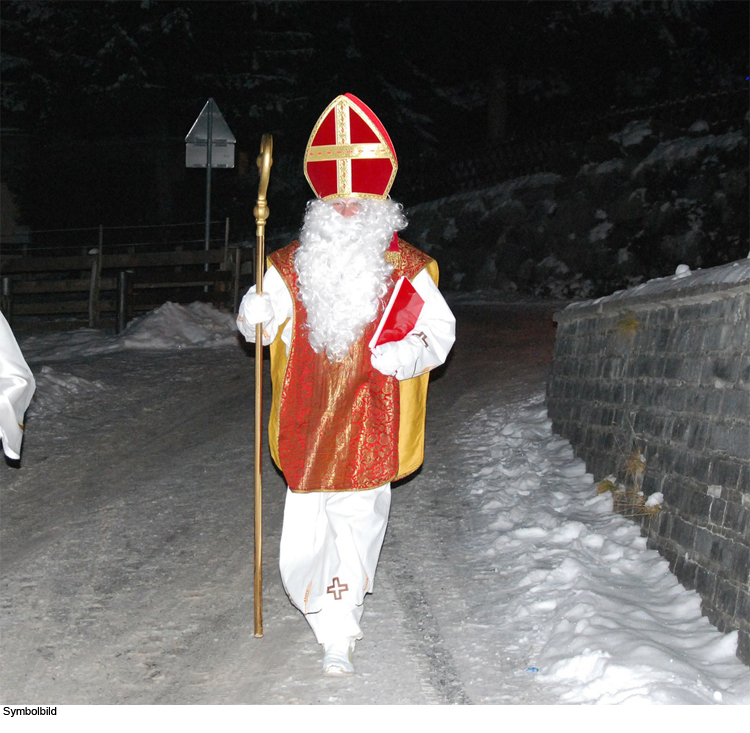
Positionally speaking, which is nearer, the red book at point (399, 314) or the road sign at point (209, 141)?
the red book at point (399, 314)

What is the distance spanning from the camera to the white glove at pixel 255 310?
455 centimetres

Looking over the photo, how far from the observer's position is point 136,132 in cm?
2770

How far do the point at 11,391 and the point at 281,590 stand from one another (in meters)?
2.26

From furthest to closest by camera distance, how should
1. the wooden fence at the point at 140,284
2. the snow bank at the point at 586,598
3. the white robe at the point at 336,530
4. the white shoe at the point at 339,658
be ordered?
the wooden fence at the point at 140,284 < the white robe at the point at 336,530 < the white shoe at the point at 339,658 < the snow bank at the point at 586,598

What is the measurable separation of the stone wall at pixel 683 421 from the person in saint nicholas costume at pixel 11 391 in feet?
10.7

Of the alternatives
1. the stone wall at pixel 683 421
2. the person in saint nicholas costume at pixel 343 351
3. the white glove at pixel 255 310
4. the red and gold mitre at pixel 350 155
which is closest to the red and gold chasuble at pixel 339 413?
the person in saint nicholas costume at pixel 343 351

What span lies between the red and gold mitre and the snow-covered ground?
220 cm

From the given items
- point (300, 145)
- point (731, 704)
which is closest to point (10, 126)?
point (300, 145)

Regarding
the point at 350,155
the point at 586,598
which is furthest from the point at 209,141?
the point at 586,598

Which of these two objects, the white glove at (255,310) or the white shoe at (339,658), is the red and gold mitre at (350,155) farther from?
the white shoe at (339,658)

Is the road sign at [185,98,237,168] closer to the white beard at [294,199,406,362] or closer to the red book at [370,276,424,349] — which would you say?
the white beard at [294,199,406,362]

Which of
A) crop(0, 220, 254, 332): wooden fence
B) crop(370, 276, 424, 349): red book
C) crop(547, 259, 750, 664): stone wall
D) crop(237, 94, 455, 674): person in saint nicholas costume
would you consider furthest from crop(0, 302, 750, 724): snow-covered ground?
crop(0, 220, 254, 332): wooden fence

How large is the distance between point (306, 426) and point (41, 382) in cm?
547

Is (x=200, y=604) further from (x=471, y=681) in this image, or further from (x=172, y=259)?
(x=172, y=259)
